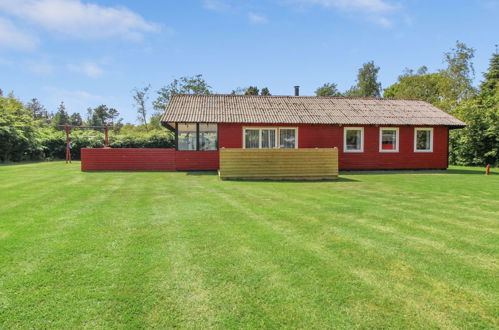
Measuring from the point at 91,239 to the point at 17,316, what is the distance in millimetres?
1892

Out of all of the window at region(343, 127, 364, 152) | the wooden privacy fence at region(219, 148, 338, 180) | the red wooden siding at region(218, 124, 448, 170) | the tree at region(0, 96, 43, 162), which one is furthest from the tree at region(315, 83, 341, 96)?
the wooden privacy fence at region(219, 148, 338, 180)

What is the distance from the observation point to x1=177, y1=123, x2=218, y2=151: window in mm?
16609

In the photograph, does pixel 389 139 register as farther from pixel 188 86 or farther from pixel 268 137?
pixel 188 86

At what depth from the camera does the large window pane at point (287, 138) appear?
685 inches

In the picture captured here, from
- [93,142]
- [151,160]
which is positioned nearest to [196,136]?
[151,160]

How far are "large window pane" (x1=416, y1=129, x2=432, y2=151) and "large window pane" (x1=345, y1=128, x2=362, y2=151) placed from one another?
140 inches

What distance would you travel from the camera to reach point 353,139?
58.9 feet

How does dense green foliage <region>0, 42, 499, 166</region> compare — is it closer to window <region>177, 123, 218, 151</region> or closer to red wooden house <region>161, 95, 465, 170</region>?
red wooden house <region>161, 95, 465, 170</region>

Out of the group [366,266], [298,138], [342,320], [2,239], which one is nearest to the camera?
[342,320]

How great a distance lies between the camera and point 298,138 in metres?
17.4

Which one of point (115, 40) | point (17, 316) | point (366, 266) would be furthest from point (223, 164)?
point (115, 40)

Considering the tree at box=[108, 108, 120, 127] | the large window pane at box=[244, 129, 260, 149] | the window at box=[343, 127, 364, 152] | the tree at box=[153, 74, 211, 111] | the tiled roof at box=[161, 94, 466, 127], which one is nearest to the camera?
the tiled roof at box=[161, 94, 466, 127]

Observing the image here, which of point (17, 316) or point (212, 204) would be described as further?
point (212, 204)

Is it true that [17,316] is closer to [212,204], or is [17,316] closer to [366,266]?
[366,266]
